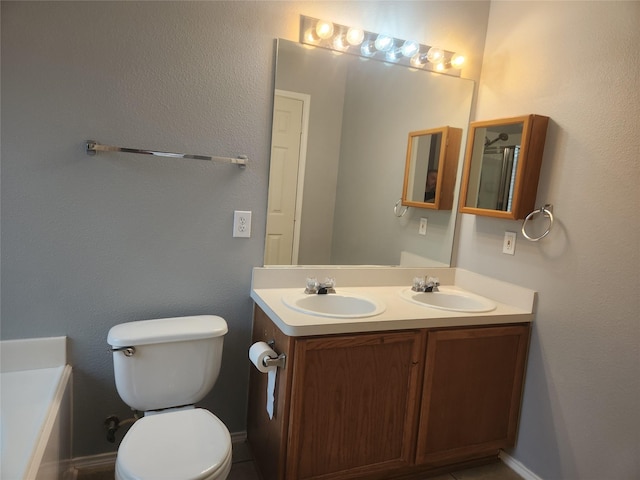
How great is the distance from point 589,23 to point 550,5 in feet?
→ 0.84

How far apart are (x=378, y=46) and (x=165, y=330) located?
5.43ft

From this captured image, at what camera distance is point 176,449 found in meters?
1.43

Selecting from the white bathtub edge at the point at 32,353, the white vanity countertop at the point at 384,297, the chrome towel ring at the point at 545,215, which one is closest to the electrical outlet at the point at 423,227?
the white vanity countertop at the point at 384,297

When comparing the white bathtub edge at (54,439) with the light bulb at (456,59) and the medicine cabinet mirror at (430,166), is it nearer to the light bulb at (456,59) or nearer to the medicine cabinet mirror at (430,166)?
the medicine cabinet mirror at (430,166)

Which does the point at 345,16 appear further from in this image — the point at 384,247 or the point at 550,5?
the point at 384,247

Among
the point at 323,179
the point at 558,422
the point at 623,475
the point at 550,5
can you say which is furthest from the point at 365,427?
the point at 550,5

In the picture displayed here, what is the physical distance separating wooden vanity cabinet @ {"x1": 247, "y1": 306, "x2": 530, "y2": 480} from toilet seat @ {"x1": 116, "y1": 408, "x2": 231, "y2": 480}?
0.28 meters

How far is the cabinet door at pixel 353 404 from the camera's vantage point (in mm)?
1632

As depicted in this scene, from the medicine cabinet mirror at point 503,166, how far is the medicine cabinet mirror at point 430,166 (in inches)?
5.2

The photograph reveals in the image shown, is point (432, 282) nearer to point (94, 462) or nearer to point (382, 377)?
point (382, 377)

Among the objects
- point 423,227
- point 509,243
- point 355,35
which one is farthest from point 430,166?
point 355,35

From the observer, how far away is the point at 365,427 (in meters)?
1.76

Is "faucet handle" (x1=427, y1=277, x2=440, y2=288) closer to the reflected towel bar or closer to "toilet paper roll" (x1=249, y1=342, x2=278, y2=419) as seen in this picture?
"toilet paper roll" (x1=249, y1=342, x2=278, y2=419)

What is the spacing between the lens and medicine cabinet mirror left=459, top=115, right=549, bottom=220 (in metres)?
1.89
